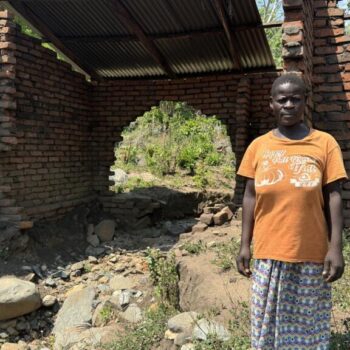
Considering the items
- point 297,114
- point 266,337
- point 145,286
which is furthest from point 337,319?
point 145,286

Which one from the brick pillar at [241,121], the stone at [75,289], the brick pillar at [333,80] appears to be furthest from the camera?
the brick pillar at [241,121]

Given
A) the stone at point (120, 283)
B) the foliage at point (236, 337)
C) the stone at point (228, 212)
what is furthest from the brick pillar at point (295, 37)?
the stone at point (228, 212)

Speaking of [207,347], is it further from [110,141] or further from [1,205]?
[110,141]

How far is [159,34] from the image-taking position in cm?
684

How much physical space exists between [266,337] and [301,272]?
373mm

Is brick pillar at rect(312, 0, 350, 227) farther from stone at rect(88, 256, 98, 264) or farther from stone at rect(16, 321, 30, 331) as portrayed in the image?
stone at rect(16, 321, 30, 331)

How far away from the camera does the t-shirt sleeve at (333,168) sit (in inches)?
78.9

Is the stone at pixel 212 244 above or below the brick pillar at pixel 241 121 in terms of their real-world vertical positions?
below

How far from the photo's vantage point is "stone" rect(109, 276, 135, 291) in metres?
5.29

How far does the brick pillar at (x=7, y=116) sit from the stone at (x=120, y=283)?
1441 mm

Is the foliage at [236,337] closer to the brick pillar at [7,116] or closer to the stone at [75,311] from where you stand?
the stone at [75,311]

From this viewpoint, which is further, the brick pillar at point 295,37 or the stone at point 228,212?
the stone at point 228,212

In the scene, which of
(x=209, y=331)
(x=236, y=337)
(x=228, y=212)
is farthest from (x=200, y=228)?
(x=236, y=337)

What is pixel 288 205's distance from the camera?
2033 millimetres
